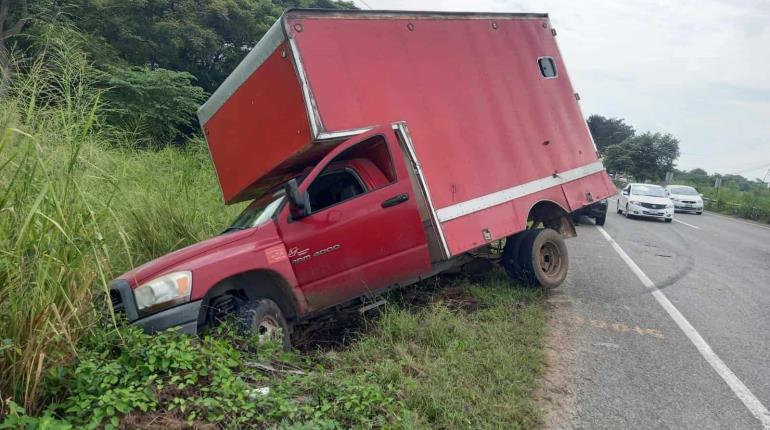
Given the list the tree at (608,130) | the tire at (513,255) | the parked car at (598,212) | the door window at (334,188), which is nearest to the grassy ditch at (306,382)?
the door window at (334,188)

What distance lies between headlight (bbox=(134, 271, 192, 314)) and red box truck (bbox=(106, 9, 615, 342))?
1cm

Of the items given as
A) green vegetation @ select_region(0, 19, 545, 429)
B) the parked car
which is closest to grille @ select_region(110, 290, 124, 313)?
green vegetation @ select_region(0, 19, 545, 429)

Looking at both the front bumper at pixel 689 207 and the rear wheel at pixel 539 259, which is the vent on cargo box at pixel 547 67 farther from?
the front bumper at pixel 689 207

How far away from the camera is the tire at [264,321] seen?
4.21 m

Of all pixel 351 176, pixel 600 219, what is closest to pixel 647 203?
pixel 600 219

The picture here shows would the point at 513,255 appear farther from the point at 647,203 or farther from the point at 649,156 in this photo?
the point at 649,156

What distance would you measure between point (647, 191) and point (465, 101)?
16.4 meters

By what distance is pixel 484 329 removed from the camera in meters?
5.05

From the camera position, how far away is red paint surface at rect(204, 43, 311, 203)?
4941 millimetres

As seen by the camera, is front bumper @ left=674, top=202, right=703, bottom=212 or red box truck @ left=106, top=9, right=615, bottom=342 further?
front bumper @ left=674, top=202, right=703, bottom=212

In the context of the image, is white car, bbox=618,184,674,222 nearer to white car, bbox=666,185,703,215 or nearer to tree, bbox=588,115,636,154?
white car, bbox=666,185,703,215

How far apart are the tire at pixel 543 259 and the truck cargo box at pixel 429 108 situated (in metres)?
0.39

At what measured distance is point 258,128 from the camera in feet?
18.1

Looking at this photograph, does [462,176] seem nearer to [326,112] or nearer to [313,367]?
[326,112]
